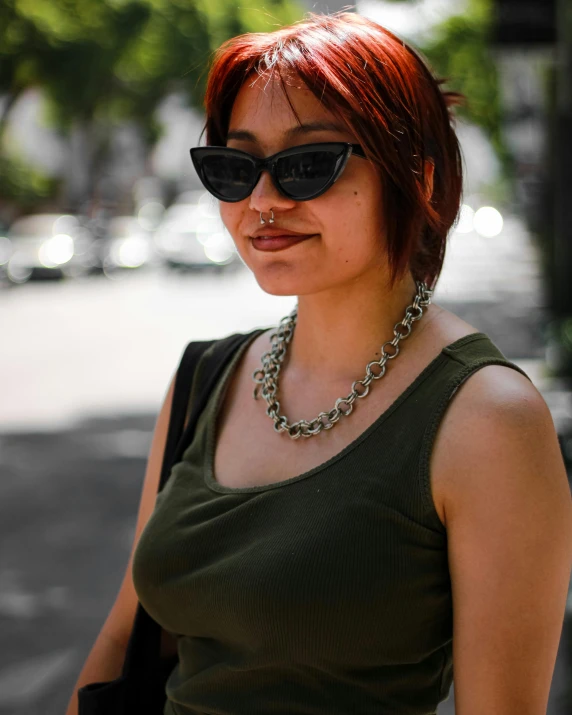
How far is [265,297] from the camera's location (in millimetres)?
22391

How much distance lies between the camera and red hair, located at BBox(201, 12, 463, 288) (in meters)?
1.73

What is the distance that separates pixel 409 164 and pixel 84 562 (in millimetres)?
4600

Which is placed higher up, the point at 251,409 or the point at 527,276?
the point at 251,409

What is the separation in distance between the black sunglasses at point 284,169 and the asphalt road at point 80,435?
30.4 inches

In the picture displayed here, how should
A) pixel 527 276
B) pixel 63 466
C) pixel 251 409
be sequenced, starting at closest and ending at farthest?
pixel 251 409
pixel 63 466
pixel 527 276

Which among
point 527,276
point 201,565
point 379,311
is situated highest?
point 379,311

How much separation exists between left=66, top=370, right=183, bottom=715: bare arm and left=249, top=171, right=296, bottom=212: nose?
49 centimetres

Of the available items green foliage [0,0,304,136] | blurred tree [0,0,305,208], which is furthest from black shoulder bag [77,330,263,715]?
blurred tree [0,0,305,208]

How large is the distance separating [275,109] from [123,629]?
1.11 metres

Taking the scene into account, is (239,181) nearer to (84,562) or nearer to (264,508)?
(264,508)

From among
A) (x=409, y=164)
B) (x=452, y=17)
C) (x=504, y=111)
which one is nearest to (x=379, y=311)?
(x=409, y=164)

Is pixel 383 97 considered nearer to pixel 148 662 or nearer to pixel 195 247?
pixel 148 662

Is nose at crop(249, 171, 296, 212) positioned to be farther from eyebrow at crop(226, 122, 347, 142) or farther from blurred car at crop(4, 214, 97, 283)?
blurred car at crop(4, 214, 97, 283)

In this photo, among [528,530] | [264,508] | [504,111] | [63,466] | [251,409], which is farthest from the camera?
[504,111]
